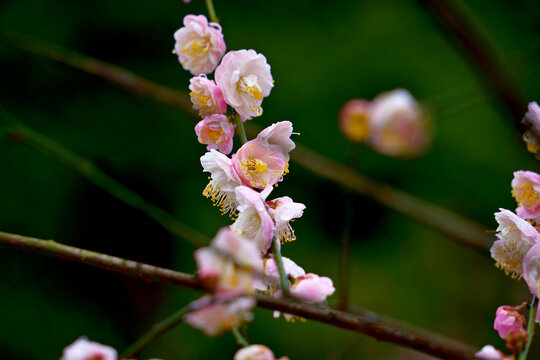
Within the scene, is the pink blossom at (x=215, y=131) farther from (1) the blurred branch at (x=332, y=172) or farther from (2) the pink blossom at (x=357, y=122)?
(2) the pink blossom at (x=357, y=122)

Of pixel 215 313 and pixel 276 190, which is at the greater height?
pixel 276 190

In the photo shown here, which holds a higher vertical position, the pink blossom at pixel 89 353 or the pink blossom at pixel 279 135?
the pink blossom at pixel 279 135

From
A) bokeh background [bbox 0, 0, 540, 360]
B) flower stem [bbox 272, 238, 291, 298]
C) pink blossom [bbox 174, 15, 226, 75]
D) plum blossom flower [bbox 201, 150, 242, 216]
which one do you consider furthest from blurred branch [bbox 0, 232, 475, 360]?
bokeh background [bbox 0, 0, 540, 360]

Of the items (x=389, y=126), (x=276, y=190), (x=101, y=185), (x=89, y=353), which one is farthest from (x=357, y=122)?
(x=276, y=190)

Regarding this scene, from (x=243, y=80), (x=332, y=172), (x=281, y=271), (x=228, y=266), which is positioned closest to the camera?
(x=228, y=266)

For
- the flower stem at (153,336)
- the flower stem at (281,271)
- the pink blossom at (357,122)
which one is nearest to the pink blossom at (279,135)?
the flower stem at (281,271)

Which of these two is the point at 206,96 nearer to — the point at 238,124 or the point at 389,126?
the point at 238,124

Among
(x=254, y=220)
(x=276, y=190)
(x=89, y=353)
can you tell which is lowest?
(x=89, y=353)

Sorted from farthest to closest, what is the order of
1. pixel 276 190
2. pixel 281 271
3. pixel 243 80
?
pixel 276 190, pixel 243 80, pixel 281 271
